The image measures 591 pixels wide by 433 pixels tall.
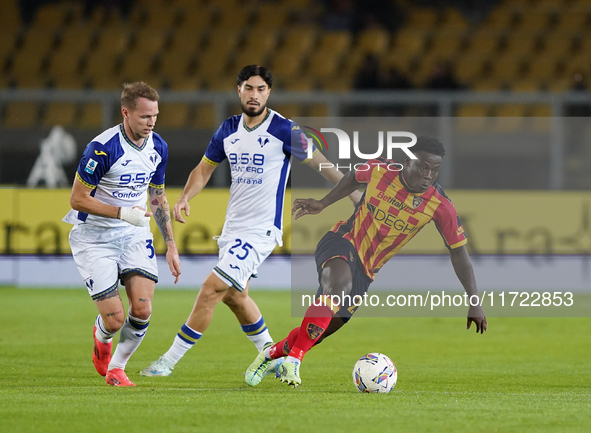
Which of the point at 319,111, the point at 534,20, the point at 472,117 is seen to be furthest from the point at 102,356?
the point at 534,20

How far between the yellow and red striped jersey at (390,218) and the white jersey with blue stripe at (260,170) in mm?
561

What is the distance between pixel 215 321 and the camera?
11.6m

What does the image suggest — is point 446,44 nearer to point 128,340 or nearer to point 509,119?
point 509,119

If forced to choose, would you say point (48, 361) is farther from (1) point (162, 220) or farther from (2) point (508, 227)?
(2) point (508, 227)

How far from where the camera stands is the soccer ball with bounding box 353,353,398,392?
6375mm

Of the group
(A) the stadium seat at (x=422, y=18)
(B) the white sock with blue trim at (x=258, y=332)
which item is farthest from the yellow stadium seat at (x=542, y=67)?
(B) the white sock with blue trim at (x=258, y=332)

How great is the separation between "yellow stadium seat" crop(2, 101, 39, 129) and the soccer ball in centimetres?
892

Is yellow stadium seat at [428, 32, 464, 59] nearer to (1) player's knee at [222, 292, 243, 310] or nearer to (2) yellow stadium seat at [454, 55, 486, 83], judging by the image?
(2) yellow stadium seat at [454, 55, 486, 83]

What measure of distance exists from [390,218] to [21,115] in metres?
8.21

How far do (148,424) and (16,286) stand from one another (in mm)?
9902

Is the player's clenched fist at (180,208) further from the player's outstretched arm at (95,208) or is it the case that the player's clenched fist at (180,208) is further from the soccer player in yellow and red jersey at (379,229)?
the soccer player in yellow and red jersey at (379,229)

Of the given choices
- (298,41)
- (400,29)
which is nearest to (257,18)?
(298,41)

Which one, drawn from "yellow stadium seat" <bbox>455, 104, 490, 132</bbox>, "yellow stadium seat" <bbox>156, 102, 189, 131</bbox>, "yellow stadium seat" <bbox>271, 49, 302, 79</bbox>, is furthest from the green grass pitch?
"yellow stadium seat" <bbox>271, 49, 302, 79</bbox>

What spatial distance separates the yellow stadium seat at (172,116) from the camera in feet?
44.1
